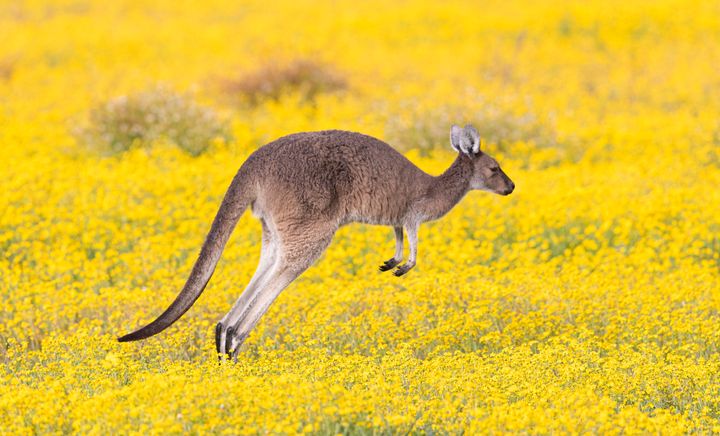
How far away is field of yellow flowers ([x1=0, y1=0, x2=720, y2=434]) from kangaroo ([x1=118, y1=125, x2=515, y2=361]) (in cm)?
49

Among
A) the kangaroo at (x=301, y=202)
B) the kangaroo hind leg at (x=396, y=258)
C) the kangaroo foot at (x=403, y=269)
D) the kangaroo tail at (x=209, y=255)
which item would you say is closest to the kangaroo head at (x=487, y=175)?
the kangaroo at (x=301, y=202)

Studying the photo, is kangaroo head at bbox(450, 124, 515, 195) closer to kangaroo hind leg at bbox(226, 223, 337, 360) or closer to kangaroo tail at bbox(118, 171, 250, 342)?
kangaroo hind leg at bbox(226, 223, 337, 360)

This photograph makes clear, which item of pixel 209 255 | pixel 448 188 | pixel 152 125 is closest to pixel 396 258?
pixel 448 188

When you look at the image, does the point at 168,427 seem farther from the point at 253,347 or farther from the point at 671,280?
the point at 671,280

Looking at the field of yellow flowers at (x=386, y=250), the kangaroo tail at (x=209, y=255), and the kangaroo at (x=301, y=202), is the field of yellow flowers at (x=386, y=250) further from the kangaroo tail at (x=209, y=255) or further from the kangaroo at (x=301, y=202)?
the kangaroo at (x=301, y=202)

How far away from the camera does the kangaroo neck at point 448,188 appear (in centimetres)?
688

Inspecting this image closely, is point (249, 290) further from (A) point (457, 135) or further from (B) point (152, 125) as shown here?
(B) point (152, 125)

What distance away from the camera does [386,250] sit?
10469mm

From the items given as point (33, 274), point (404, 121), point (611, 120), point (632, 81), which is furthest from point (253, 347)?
point (632, 81)

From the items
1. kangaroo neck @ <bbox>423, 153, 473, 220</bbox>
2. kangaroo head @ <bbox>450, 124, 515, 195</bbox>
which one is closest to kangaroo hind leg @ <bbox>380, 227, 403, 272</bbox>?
kangaroo neck @ <bbox>423, 153, 473, 220</bbox>

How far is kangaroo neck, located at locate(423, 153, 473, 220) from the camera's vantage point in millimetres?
6879

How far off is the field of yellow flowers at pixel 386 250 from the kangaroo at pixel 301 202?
1.62 ft

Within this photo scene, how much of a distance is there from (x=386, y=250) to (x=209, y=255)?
419 centimetres

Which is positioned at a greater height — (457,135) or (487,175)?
(457,135)
